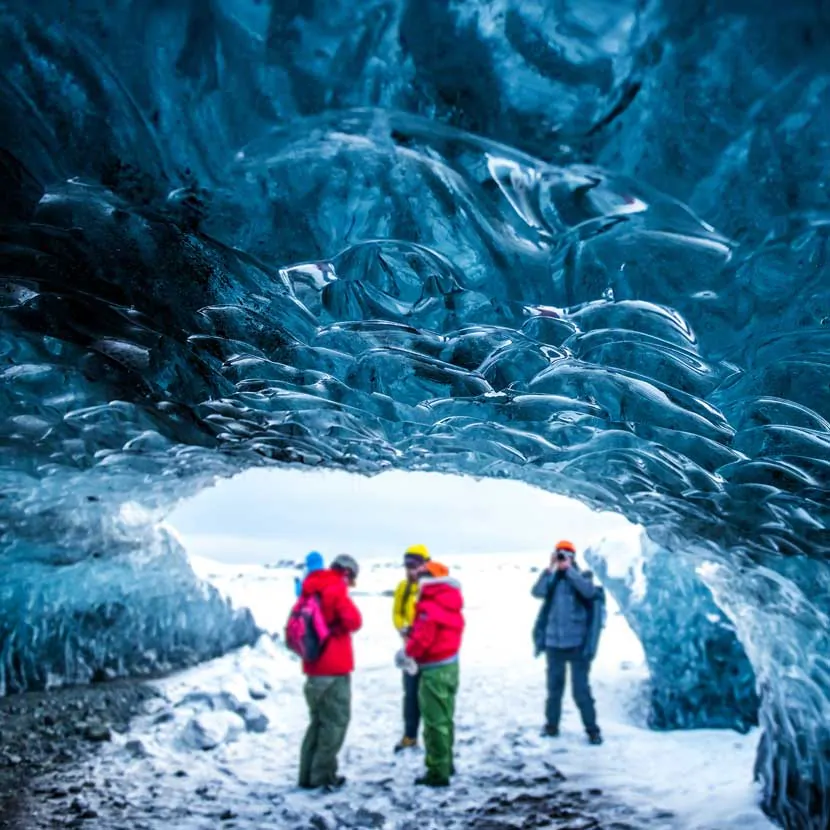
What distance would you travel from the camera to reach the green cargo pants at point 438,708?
4.27 metres

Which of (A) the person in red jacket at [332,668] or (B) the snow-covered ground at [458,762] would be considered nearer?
(A) the person in red jacket at [332,668]

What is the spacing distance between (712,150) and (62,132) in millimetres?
1690

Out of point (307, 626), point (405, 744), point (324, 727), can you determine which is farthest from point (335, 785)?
point (307, 626)

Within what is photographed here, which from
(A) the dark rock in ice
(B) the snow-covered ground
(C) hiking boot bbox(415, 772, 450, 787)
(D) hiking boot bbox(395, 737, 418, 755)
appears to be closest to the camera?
(B) the snow-covered ground

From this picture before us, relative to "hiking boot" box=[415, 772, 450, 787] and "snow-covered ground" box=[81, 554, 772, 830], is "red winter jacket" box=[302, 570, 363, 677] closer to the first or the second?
"snow-covered ground" box=[81, 554, 772, 830]

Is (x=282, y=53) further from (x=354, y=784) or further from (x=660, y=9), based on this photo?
(x=354, y=784)

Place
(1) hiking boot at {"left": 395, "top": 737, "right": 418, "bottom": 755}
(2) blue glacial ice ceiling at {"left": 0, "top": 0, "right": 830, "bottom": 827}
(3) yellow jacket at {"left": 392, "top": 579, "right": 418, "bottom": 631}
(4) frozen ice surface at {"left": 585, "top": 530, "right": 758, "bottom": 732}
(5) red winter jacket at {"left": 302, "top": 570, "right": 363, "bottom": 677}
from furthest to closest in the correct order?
(4) frozen ice surface at {"left": 585, "top": 530, "right": 758, "bottom": 732} → (1) hiking boot at {"left": 395, "top": 737, "right": 418, "bottom": 755} → (3) yellow jacket at {"left": 392, "top": 579, "right": 418, "bottom": 631} → (5) red winter jacket at {"left": 302, "top": 570, "right": 363, "bottom": 677} → (2) blue glacial ice ceiling at {"left": 0, "top": 0, "right": 830, "bottom": 827}

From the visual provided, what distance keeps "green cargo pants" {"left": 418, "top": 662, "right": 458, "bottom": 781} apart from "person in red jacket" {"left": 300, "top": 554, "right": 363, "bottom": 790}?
0.49 metres

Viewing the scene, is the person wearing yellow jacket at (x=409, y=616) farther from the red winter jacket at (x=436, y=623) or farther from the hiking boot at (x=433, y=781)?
the hiking boot at (x=433, y=781)

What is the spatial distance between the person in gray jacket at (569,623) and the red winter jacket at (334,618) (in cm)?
180

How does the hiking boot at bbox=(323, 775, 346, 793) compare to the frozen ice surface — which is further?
the frozen ice surface

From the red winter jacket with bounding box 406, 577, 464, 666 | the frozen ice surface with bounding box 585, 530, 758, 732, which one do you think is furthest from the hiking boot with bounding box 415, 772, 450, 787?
the frozen ice surface with bounding box 585, 530, 758, 732

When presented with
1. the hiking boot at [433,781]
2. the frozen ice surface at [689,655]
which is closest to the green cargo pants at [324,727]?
the hiking boot at [433,781]

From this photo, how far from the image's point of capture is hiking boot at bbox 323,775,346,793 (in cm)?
454
